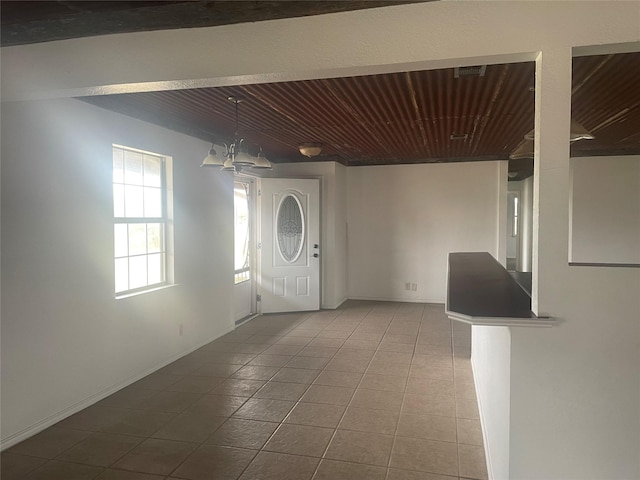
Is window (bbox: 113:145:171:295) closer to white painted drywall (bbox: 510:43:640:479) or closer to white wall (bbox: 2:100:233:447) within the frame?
white wall (bbox: 2:100:233:447)

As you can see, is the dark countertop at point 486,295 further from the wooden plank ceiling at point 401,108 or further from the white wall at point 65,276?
the white wall at point 65,276

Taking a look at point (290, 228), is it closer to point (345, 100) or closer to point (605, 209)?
point (345, 100)

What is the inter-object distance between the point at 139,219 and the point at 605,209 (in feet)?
20.4

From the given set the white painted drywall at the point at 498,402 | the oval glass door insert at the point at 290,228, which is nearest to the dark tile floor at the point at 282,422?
the white painted drywall at the point at 498,402

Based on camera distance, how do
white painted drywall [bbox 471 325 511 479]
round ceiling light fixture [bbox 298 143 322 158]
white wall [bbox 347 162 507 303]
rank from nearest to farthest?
white painted drywall [bbox 471 325 511 479]
round ceiling light fixture [bbox 298 143 322 158]
white wall [bbox 347 162 507 303]

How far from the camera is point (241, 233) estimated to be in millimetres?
6305

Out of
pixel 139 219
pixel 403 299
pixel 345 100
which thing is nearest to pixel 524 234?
pixel 403 299

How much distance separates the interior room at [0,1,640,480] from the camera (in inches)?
71.4

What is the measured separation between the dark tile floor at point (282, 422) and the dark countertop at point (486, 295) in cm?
105

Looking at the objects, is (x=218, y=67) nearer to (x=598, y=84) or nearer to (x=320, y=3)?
(x=320, y=3)

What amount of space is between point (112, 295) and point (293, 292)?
3.30 m

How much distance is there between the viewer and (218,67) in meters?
2.15

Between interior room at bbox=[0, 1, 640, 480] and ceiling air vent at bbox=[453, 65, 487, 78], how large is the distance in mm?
21

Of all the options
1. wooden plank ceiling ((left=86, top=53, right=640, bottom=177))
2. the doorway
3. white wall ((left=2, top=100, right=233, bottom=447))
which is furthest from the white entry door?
white wall ((left=2, top=100, right=233, bottom=447))
